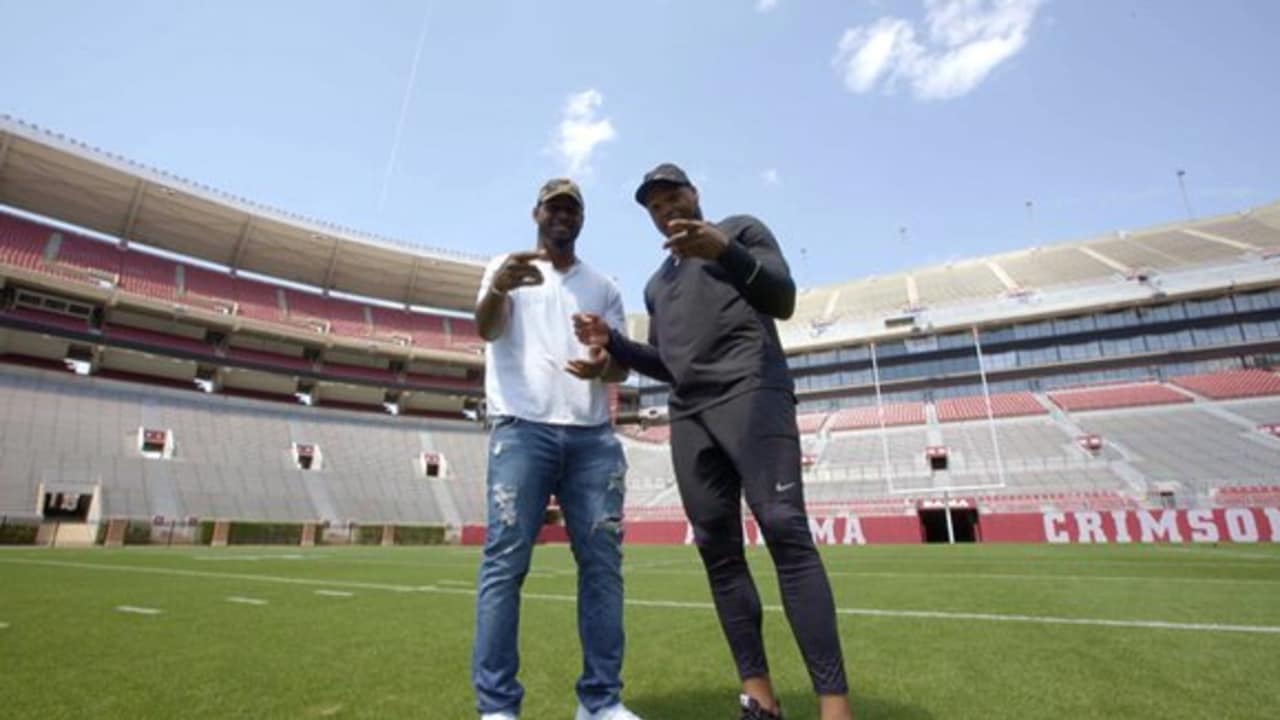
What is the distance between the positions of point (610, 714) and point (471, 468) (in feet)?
109

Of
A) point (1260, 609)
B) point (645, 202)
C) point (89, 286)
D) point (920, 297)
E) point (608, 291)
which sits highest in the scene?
point (920, 297)

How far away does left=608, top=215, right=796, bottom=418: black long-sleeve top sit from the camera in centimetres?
204

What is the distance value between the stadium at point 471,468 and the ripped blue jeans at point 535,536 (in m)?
0.36

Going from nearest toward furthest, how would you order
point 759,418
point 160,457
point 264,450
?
1. point 759,418
2. point 160,457
3. point 264,450

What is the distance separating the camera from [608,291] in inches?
101

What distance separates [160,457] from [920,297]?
42.2m

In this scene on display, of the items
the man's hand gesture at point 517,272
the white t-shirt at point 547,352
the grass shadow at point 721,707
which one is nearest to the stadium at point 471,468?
the grass shadow at point 721,707

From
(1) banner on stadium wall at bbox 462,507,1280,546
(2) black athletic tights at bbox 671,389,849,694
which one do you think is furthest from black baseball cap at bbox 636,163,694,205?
(1) banner on stadium wall at bbox 462,507,1280,546

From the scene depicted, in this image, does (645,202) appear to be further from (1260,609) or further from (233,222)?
(233,222)

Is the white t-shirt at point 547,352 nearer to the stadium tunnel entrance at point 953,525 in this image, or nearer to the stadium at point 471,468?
the stadium at point 471,468

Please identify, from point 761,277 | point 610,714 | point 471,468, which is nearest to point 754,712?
point 610,714

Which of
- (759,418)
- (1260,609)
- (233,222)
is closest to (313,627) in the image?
(759,418)

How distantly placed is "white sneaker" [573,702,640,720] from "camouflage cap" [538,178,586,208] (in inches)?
67.3

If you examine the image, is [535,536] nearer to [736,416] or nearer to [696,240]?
Result: [736,416]
